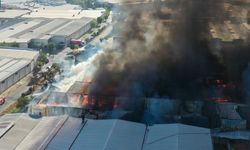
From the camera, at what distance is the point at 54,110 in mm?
24406

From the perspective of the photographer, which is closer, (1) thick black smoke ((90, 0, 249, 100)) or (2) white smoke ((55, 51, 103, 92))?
(1) thick black smoke ((90, 0, 249, 100))

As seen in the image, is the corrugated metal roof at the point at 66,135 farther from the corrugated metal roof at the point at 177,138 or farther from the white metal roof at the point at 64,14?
the white metal roof at the point at 64,14

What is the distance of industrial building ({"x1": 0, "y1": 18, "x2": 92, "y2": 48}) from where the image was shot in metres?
45.4

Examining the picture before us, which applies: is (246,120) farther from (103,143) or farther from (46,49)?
(46,49)

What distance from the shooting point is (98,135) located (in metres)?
20.7

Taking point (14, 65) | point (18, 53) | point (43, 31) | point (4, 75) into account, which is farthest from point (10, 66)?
point (43, 31)

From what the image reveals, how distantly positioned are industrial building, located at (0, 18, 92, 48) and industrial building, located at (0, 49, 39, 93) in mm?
5281

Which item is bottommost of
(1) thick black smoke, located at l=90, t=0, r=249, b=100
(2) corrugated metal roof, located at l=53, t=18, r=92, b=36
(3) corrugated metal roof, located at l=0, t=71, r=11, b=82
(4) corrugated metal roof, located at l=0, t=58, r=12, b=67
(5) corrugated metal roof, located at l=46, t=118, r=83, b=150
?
(3) corrugated metal roof, located at l=0, t=71, r=11, b=82

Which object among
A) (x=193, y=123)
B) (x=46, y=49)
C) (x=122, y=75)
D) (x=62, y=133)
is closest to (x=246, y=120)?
(x=193, y=123)

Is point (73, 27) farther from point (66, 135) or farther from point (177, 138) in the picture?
point (177, 138)

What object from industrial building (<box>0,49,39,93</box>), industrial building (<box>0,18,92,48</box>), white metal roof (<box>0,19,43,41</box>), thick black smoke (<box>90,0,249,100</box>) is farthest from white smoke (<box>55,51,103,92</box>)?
white metal roof (<box>0,19,43,41</box>)

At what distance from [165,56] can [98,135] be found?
959 centimetres

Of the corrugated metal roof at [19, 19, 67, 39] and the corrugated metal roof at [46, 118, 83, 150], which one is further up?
the corrugated metal roof at [46, 118, 83, 150]

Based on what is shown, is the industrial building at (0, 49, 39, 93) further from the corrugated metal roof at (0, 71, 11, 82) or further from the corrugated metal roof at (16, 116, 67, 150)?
the corrugated metal roof at (16, 116, 67, 150)
